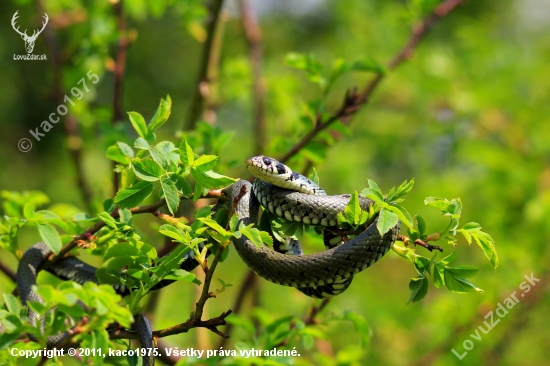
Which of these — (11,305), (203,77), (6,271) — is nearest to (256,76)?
(203,77)

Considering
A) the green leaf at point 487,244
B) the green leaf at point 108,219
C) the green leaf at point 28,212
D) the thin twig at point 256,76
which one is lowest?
the thin twig at point 256,76

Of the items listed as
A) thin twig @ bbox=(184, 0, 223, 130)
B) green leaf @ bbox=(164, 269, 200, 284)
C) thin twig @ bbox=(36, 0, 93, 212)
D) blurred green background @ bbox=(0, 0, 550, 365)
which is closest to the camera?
green leaf @ bbox=(164, 269, 200, 284)

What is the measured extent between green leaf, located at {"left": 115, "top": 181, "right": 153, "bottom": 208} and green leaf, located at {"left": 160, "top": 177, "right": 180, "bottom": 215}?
0.34 ft

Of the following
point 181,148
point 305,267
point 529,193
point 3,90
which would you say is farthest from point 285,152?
point 3,90

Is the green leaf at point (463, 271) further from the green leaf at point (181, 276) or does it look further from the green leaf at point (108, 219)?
the green leaf at point (108, 219)

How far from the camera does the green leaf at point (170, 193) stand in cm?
226

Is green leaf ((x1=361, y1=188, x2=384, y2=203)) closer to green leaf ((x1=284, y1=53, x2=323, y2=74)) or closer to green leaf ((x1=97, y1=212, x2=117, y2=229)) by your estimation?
green leaf ((x1=97, y1=212, x2=117, y2=229))

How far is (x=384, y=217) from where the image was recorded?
2.16m

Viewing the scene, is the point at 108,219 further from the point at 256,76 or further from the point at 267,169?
the point at 256,76

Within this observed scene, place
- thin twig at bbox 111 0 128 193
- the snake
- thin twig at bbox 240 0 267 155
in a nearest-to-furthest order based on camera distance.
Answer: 1. the snake
2. thin twig at bbox 111 0 128 193
3. thin twig at bbox 240 0 267 155

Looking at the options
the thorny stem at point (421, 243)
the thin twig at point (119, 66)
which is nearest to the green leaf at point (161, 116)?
the thorny stem at point (421, 243)

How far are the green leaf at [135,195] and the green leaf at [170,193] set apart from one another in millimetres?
102

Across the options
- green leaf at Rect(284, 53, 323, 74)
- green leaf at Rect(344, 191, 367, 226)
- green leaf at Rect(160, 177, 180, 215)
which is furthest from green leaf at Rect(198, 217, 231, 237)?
green leaf at Rect(284, 53, 323, 74)

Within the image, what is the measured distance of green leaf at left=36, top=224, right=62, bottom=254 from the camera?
247 cm
